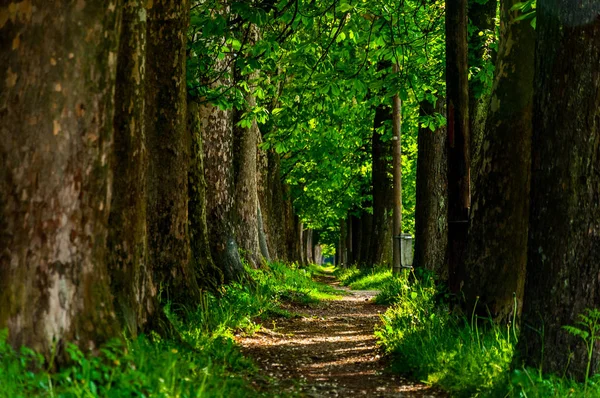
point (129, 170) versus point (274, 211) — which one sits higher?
point (274, 211)

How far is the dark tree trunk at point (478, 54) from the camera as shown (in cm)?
1211

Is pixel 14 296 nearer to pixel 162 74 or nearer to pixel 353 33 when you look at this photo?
pixel 162 74

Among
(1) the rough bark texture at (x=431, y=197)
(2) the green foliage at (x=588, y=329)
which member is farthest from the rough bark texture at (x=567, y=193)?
(1) the rough bark texture at (x=431, y=197)

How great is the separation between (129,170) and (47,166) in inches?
67.2

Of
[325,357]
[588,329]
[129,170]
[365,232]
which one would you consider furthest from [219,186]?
[365,232]

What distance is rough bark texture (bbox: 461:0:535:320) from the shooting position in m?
8.23

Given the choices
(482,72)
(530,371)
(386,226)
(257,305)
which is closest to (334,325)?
(257,305)

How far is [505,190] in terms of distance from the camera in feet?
27.2

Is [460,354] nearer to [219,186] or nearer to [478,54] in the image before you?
[478,54]

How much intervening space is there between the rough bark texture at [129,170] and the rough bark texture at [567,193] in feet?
10.3

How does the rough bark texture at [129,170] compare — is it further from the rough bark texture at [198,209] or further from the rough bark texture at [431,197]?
the rough bark texture at [431,197]

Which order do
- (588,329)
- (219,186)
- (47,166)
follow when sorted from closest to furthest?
(47,166)
(588,329)
(219,186)

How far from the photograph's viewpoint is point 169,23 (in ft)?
29.5

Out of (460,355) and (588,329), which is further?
(460,355)
